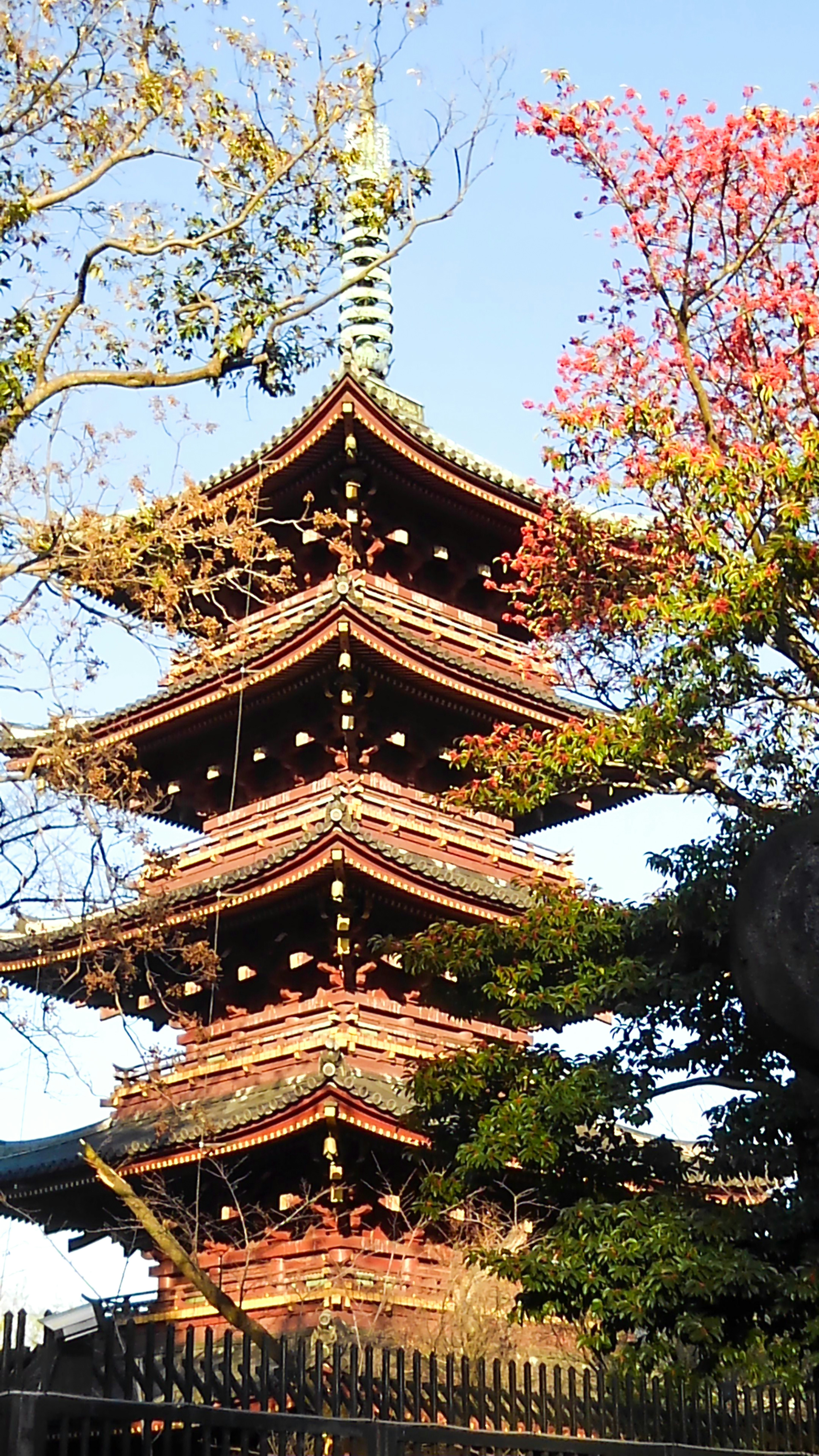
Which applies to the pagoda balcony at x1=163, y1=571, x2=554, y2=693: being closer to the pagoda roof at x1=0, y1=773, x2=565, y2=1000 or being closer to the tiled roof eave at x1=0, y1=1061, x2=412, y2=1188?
the pagoda roof at x1=0, y1=773, x2=565, y2=1000

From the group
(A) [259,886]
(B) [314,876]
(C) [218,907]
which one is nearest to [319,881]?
(B) [314,876]

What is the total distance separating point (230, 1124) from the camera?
1875 cm

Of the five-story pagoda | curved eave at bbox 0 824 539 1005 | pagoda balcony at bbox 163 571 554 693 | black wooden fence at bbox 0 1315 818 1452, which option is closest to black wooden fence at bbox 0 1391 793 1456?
black wooden fence at bbox 0 1315 818 1452

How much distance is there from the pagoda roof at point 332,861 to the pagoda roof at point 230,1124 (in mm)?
2178

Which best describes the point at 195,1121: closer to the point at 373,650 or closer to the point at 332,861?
the point at 332,861

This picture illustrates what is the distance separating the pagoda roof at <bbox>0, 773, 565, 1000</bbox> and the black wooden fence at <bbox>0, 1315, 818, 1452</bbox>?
30.0ft

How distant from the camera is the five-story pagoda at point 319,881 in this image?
62.9 ft

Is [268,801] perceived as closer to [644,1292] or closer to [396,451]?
[396,451]

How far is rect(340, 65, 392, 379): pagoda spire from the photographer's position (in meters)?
12.7

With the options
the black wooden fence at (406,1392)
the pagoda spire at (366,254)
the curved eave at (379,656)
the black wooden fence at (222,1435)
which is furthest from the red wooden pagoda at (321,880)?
the black wooden fence at (222,1435)

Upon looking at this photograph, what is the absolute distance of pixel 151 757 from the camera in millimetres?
23484

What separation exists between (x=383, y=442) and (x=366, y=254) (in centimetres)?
560

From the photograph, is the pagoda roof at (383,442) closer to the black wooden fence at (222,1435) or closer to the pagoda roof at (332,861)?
the pagoda roof at (332,861)

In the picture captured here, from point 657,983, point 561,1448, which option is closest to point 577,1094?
point 657,983
